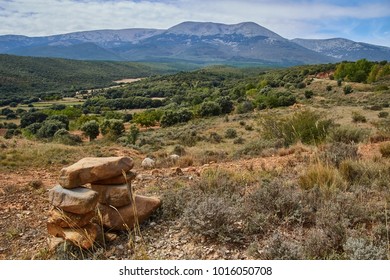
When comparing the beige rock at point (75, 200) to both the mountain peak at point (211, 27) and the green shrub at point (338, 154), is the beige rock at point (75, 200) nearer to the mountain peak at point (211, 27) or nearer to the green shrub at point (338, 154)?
the green shrub at point (338, 154)

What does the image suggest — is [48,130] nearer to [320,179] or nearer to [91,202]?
[91,202]

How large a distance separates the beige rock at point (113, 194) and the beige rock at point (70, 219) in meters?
0.23

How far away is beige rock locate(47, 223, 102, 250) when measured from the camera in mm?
3115

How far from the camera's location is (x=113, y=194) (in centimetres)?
348

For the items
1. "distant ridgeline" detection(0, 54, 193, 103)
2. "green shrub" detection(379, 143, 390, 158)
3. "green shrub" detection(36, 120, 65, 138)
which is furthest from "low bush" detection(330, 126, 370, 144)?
"distant ridgeline" detection(0, 54, 193, 103)

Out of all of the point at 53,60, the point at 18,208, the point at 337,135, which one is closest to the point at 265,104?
the point at 337,135

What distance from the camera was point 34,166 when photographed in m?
9.04

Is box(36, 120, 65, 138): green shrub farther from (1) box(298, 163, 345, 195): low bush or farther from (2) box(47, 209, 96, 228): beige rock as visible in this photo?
(1) box(298, 163, 345, 195): low bush

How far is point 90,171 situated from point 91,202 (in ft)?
1.14
